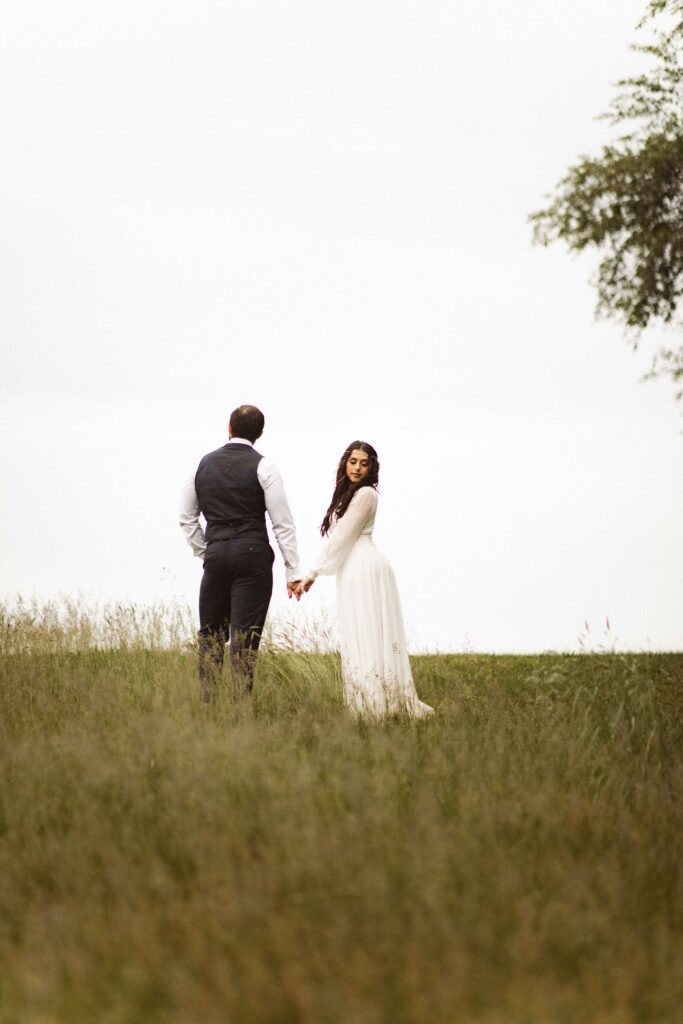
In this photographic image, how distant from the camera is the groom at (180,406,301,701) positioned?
8.78 meters

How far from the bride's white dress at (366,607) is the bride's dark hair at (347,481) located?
0.27 feet

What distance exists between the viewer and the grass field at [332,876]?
10.6 ft

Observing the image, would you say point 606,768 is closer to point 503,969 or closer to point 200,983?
point 503,969

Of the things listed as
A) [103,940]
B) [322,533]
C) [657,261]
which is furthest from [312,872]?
[657,261]

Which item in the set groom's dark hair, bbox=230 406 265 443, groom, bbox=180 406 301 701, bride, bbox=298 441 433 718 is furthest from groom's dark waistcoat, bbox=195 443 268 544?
bride, bbox=298 441 433 718

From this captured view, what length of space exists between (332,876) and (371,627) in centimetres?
495

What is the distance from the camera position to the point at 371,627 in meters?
8.80

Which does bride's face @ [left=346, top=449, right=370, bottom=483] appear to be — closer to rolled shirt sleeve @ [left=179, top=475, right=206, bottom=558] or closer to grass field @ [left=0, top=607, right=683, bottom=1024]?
rolled shirt sleeve @ [left=179, top=475, right=206, bottom=558]

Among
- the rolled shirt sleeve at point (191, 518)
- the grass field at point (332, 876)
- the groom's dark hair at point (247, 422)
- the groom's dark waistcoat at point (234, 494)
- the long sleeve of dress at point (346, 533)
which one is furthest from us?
the rolled shirt sleeve at point (191, 518)

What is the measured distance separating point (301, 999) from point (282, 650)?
7.60m

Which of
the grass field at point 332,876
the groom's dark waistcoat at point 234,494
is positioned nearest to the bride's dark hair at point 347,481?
the groom's dark waistcoat at point 234,494

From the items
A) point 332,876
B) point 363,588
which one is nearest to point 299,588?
point 363,588

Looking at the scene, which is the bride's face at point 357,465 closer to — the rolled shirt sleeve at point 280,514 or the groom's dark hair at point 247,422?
the rolled shirt sleeve at point 280,514

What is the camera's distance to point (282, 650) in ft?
34.9
